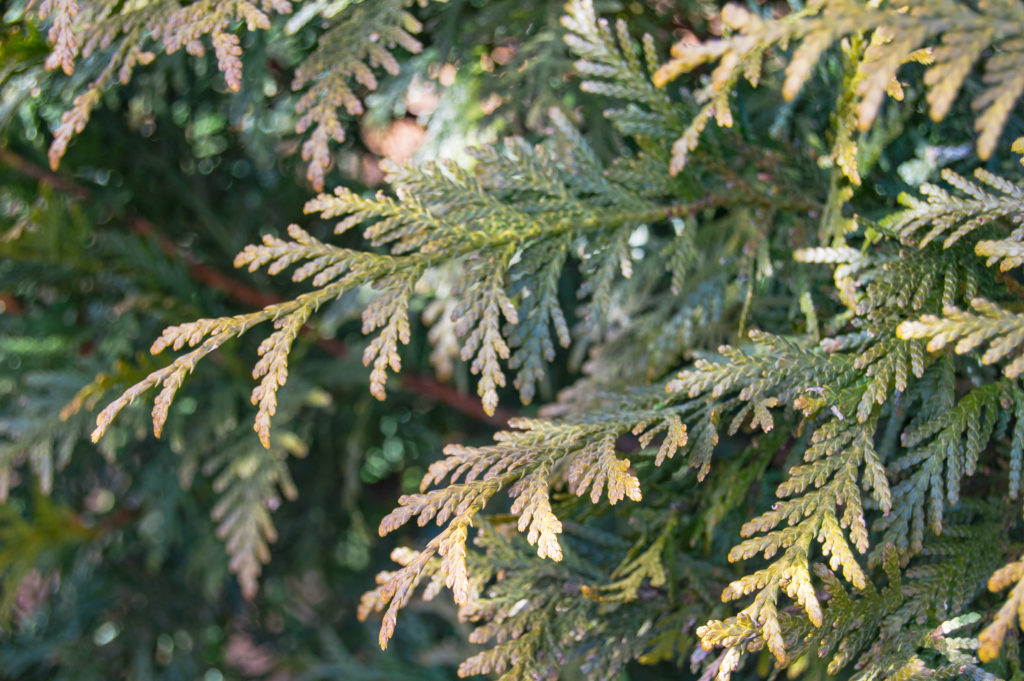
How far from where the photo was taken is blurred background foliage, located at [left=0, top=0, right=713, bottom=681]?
1.72 metres

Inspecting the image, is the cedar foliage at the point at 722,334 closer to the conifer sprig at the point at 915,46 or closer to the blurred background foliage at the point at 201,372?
the conifer sprig at the point at 915,46

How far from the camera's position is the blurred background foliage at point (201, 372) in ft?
5.63

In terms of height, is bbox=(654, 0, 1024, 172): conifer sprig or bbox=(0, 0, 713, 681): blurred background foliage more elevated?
→ bbox=(654, 0, 1024, 172): conifer sprig

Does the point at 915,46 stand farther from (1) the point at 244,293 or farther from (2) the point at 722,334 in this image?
(1) the point at 244,293

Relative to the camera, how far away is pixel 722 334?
1.64 metres

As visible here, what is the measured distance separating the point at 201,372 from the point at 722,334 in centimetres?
129

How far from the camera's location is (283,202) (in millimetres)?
2270

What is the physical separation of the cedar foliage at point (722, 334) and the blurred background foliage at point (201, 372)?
194mm

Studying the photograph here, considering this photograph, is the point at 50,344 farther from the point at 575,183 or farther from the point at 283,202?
the point at 575,183

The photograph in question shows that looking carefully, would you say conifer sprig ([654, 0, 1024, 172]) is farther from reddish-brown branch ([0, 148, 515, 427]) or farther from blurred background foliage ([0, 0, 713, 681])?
reddish-brown branch ([0, 148, 515, 427])

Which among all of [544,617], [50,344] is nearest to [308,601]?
[50,344]

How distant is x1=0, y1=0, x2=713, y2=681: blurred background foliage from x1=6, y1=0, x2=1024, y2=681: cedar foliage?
194 millimetres

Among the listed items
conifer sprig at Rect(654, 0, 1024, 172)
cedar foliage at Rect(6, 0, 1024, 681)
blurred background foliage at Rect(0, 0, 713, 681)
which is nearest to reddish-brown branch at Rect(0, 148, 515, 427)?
blurred background foliage at Rect(0, 0, 713, 681)

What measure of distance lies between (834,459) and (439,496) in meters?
0.55
